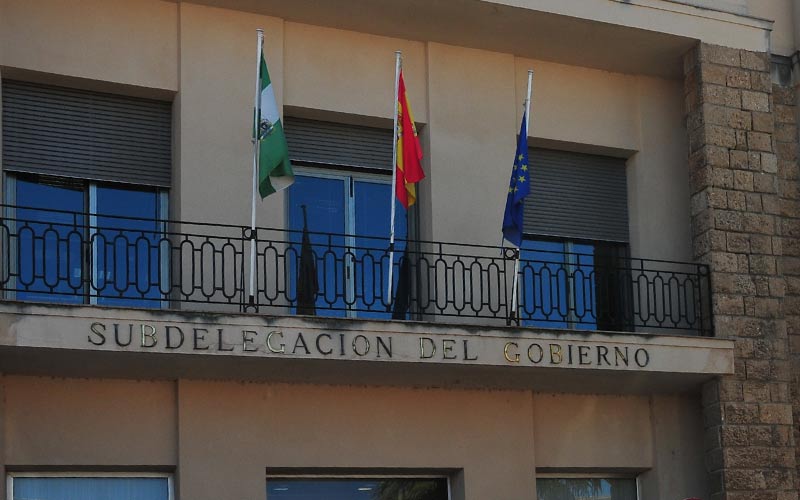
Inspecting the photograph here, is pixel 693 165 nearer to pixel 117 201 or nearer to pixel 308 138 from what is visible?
pixel 308 138

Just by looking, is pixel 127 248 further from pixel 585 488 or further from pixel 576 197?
pixel 585 488

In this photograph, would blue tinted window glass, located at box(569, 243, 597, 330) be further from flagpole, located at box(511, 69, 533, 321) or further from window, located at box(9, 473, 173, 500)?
window, located at box(9, 473, 173, 500)

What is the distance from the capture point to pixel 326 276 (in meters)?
15.9

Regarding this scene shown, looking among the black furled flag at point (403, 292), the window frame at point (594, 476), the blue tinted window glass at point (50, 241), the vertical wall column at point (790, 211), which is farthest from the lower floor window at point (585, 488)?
the blue tinted window glass at point (50, 241)

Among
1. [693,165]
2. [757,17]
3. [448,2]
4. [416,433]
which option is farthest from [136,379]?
[757,17]

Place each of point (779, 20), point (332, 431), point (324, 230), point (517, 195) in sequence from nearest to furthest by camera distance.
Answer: point (332, 431) → point (517, 195) → point (324, 230) → point (779, 20)

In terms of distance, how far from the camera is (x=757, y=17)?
17.7 meters

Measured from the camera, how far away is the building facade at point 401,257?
1463 cm

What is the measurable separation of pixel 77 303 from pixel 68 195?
1.39 metres

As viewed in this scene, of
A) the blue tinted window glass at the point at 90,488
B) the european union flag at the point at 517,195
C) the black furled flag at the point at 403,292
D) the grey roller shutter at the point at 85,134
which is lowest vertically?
the blue tinted window glass at the point at 90,488

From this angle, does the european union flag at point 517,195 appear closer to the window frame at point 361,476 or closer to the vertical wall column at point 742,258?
the vertical wall column at point 742,258

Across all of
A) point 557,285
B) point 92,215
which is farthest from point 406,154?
point 92,215

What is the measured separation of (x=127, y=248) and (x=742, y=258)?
6497 mm

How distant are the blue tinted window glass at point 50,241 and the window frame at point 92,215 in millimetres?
53
